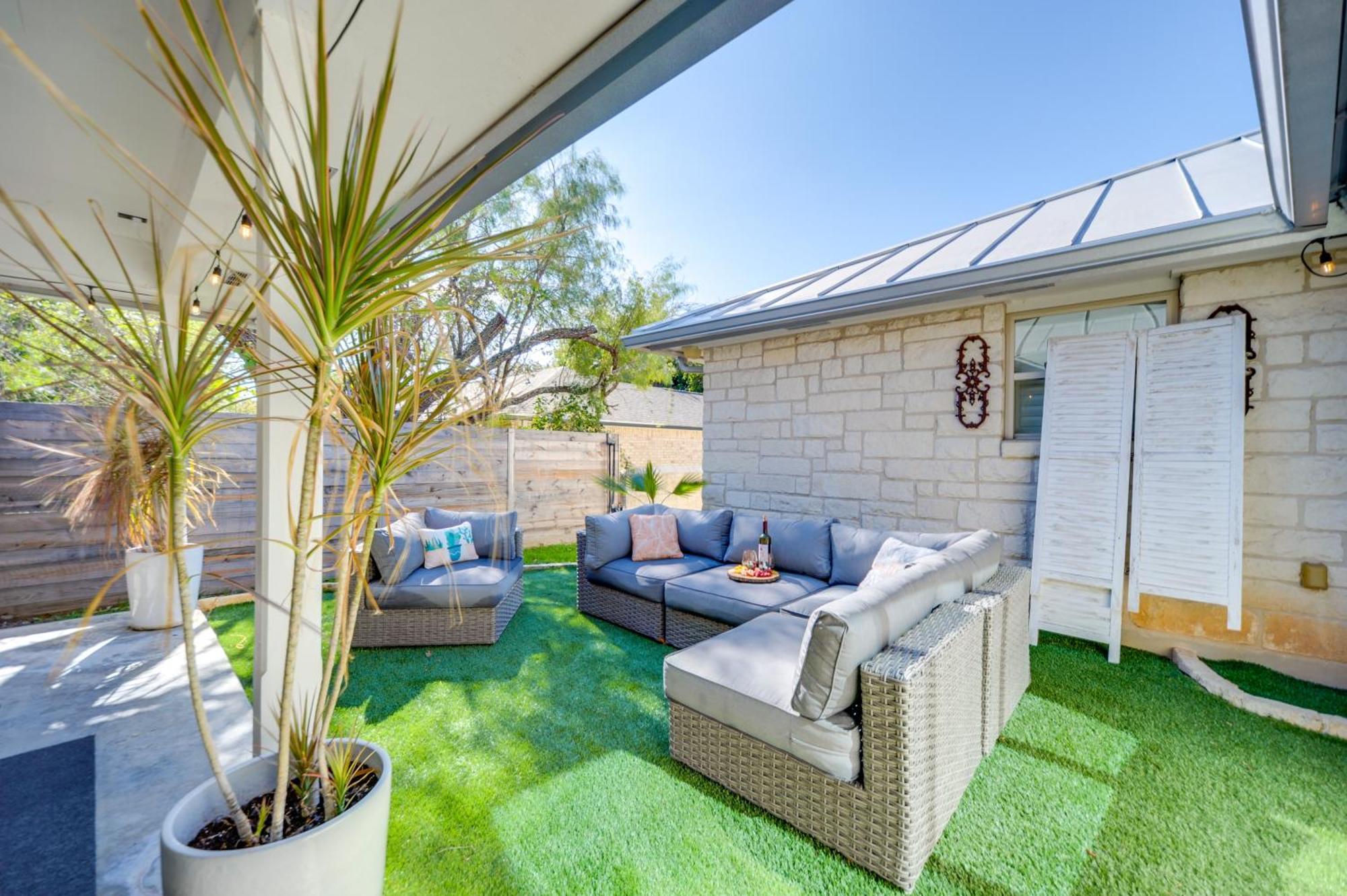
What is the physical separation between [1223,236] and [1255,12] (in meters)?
1.81

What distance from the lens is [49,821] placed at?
1.90 meters

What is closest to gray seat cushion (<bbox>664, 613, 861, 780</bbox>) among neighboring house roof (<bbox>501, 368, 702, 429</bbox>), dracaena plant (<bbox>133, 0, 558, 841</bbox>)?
dracaena plant (<bbox>133, 0, 558, 841</bbox>)

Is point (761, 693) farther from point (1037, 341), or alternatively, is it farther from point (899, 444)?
point (1037, 341)

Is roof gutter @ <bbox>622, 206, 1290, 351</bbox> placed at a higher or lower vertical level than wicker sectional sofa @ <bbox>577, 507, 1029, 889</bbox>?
higher

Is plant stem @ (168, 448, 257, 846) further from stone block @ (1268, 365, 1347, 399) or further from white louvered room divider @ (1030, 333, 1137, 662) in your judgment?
stone block @ (1268, 365, 1347, 399)

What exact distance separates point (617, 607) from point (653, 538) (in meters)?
0.61

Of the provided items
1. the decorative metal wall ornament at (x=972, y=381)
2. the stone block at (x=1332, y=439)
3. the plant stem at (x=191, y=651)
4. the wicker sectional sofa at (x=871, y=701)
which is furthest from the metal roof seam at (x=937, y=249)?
the plant stem at (x=191, y=651)

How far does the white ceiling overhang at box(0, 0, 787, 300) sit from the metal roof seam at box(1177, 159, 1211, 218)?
2893 millimetres

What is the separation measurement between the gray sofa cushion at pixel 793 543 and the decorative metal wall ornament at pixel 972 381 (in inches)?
51.5

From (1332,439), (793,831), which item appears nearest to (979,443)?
(1332,439)

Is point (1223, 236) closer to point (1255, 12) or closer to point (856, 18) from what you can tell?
point (1255, 12)

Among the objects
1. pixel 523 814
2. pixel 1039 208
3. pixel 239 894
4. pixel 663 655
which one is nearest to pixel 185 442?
pixel 239 894

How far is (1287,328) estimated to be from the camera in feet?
10.1

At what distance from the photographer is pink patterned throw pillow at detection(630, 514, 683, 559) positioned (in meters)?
4.19
